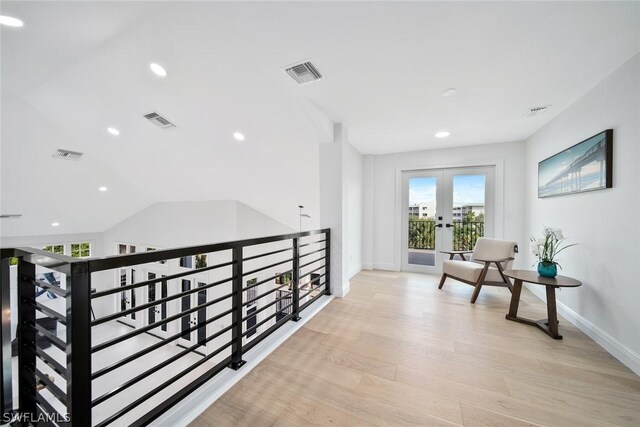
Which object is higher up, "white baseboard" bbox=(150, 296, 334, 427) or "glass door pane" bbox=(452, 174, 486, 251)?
"glass door pane" bbox=(452, 174, 486, 251)

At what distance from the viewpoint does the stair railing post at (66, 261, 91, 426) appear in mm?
929

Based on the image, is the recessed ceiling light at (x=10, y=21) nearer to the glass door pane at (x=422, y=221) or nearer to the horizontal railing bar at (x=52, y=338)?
the horizontal railing bar at (x=52, y=338)

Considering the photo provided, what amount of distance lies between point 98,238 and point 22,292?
8.43m

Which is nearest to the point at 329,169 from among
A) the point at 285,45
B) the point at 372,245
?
the point at 285,45

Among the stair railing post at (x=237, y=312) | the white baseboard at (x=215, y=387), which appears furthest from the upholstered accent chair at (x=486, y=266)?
the stair railing post at (x=237, y=312)

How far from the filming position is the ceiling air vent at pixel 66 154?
169 inches

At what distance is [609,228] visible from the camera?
6.77 feet

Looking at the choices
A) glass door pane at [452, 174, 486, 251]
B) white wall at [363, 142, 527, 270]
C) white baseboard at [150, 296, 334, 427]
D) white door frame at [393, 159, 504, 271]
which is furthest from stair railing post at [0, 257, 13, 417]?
glass door pane at [452, 174, 486, 251]

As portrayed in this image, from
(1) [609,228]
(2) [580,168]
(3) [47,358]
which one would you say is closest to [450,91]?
(2) [580,168]

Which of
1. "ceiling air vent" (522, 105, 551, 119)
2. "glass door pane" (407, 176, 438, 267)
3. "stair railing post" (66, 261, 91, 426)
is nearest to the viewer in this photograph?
"stair railing post" (66, 261, 91, 426)

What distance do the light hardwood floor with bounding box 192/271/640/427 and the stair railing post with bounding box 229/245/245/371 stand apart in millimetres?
140

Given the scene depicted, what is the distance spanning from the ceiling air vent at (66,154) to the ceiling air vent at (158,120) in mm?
2294

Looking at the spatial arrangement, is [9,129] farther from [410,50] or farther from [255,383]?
[410,50]

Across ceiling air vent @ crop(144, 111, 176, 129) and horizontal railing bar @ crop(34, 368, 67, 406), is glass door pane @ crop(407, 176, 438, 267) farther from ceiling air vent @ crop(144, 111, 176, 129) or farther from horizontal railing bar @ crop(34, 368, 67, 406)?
horizontal railing bar @ crop(34, 368, 67, 406)
